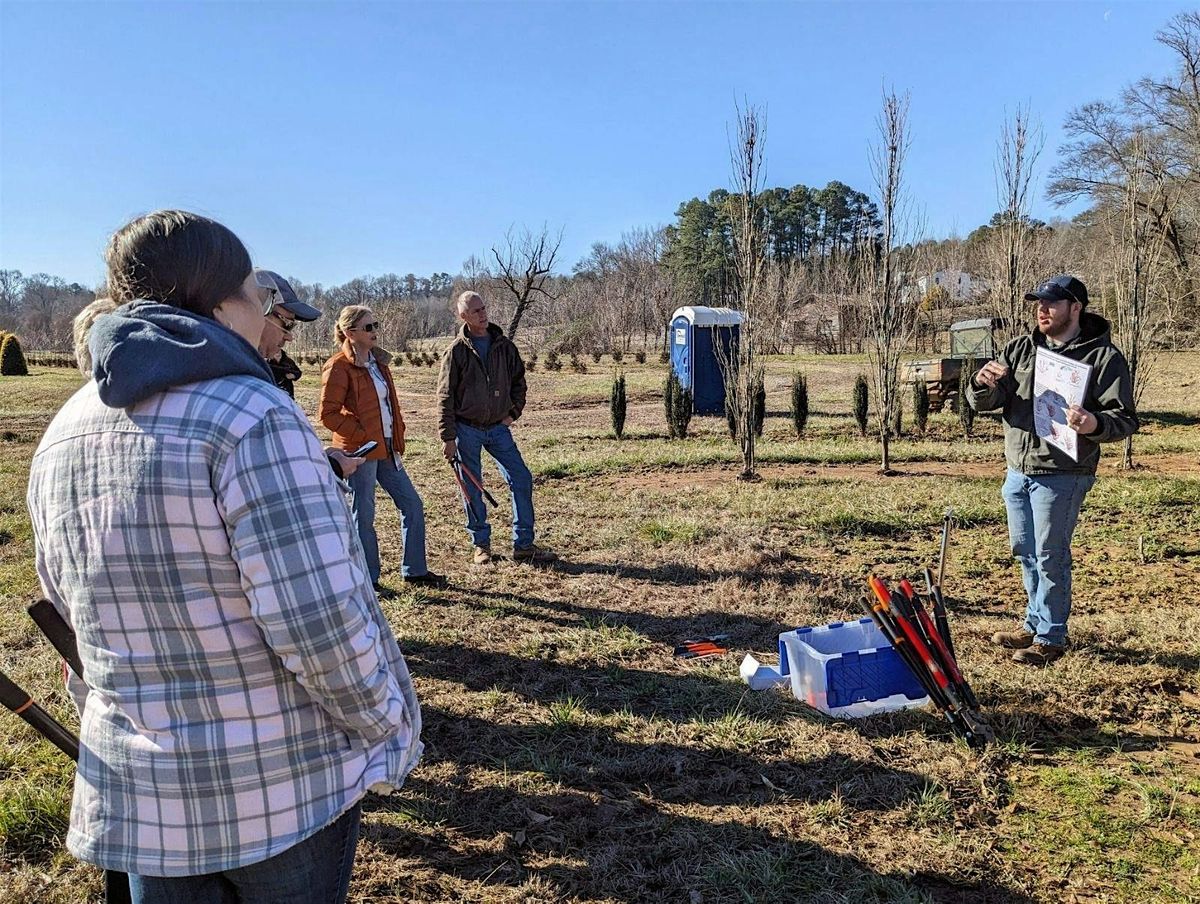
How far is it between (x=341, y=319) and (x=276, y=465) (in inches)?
159

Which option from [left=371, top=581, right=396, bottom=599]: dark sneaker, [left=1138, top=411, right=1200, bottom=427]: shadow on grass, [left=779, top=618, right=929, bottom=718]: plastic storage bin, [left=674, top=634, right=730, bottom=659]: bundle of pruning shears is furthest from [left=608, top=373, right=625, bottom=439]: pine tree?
[left=779, top=618, right=929, bottom=718]: plastic storage bin

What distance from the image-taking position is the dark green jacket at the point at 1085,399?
388 cm

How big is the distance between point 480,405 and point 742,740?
10.4 feet

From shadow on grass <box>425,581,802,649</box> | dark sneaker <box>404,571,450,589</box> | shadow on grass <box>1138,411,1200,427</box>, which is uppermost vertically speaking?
shadow on grass <box>1138,411,1200,427</box>

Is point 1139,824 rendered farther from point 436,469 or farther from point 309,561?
point 436,469

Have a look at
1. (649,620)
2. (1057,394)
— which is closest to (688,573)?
(649,620)

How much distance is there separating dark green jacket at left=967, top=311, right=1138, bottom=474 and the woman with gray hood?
146 inches

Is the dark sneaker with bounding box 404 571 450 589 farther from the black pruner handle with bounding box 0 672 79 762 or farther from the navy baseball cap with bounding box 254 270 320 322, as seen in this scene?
the black pruner handle with bounding box 0 672 79 762

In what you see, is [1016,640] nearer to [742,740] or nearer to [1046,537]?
[1046,537]

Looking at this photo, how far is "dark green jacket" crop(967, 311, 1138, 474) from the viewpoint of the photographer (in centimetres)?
388

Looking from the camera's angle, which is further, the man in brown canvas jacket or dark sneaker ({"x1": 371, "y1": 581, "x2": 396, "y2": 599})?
the man in brown canvas jacket

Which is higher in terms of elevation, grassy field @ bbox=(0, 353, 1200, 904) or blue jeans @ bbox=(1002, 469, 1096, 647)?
blue jeans @ bbox=(1002, 469, 1096, 647)

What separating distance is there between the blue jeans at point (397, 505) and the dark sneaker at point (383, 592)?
0.10m

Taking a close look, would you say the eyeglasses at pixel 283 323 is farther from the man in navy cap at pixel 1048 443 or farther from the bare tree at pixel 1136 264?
the bare tree at pixel 1136 264
